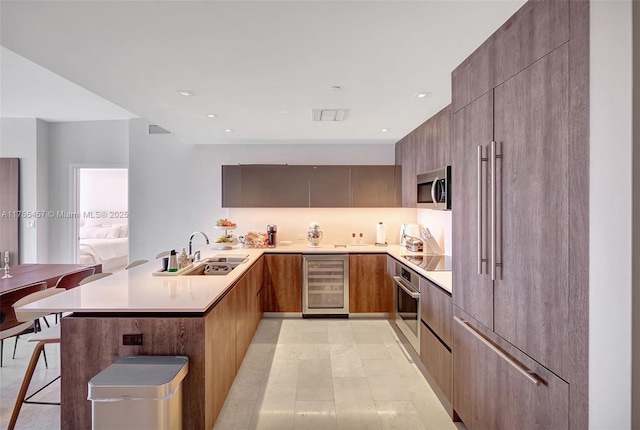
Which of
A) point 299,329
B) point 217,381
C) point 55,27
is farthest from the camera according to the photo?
point 299,329

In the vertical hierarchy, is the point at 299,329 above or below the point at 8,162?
below

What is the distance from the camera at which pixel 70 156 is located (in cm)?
547

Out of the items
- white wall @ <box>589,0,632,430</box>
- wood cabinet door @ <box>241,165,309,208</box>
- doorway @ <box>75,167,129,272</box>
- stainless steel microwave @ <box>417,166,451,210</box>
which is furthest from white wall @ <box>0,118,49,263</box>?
white wall @ <box>589,0,632,430</box>

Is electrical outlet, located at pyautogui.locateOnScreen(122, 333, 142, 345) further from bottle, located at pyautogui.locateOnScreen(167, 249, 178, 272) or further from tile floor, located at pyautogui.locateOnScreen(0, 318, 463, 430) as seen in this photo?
bottle, located at pyautogui.locateOnScreen(167, 249, 178, 272)

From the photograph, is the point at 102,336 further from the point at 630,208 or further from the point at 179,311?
the point at 630,208

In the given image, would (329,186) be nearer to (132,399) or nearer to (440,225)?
(440,225)

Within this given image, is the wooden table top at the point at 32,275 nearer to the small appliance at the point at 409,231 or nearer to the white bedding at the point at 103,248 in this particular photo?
the white bedding at the point at 103,248

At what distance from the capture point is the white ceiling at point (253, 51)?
5.50ft

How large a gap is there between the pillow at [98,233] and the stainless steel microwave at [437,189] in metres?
8.01

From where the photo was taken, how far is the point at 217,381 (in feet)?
7.17

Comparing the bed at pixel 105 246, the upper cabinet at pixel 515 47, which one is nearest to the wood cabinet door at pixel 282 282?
the upper cabinet at pixel 515 47

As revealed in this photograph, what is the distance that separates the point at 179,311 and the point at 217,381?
62 cm

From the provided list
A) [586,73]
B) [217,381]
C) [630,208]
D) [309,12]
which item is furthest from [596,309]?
[217,381]

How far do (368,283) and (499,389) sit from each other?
267 cm
